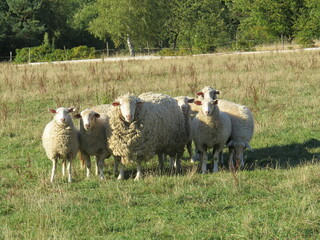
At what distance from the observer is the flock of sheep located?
8945mm

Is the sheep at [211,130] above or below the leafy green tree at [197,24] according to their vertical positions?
below

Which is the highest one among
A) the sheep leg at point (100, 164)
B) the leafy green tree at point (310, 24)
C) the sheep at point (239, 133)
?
the leafy green tree at point (310, 24)

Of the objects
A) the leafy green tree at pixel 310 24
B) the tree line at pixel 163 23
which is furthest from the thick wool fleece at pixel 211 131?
the leafy green tree at pixel 310 24

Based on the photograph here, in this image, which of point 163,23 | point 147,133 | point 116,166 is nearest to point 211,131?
point 147,133

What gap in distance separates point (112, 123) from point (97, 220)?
2999 mm

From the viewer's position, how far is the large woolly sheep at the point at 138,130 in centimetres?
895

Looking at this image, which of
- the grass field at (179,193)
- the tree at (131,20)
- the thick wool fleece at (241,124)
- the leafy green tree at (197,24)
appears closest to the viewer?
the grass field at (179,193)

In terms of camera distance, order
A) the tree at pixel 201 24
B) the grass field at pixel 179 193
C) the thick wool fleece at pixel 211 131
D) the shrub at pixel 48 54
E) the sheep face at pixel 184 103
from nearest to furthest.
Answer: the grass field at pixel 179 193
the thick wool fleece at pixel 211 131
the sheep face at pixel 184 103
the shrub at pixel 48 54
the tree at pixel 201 24

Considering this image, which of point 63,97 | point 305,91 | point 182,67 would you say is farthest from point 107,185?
point 182,67

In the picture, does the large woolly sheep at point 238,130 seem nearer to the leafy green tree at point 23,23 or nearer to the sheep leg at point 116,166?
the sheep leg at point 116,166

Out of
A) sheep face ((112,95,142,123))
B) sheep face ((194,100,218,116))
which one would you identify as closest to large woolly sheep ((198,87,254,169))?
sheep face ((194,100,218,116))

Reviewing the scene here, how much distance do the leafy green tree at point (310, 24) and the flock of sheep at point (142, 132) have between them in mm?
30274

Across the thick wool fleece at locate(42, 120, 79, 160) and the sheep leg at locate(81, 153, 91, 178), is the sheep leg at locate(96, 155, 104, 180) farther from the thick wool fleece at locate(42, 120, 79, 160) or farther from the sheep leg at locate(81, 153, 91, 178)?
the thick wool fleece at locate(42, 120, 79, 160)

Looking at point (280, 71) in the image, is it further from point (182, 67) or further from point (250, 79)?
point (182, 67)
